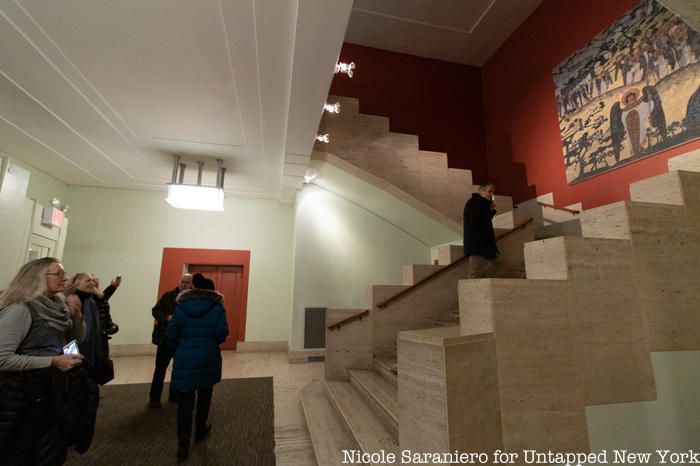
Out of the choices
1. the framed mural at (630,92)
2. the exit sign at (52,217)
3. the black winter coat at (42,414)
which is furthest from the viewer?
the exit sign at (52,217)

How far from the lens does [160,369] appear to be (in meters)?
3.43

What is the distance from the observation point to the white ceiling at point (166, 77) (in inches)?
85.7

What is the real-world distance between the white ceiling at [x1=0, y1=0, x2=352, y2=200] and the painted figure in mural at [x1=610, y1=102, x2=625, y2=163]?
3390 millimetres

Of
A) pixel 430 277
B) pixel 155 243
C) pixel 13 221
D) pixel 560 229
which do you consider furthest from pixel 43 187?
pixel 560 229

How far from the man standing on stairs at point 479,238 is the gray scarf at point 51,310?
328 cm

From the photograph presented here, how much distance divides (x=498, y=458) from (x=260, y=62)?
10.3ft

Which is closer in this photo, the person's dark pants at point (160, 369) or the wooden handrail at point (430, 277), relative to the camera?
the person's dark pants at point (160, 369)

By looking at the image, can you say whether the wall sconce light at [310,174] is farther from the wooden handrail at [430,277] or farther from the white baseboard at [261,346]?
the white baseboard at [261,346]

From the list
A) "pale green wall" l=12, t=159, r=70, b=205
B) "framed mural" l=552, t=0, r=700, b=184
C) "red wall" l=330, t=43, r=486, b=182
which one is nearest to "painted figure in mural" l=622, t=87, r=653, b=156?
"framed mural" l=552, t=0, r=700, b=184

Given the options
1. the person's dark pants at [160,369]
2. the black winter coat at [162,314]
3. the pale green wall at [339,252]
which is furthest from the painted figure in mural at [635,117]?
the person's dark pants at [160,369]

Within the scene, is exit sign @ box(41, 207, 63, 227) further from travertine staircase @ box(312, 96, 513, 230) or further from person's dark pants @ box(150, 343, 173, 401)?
travertine staircase @ box(312, 96, 513, 230)

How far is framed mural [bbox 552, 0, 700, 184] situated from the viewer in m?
2.97

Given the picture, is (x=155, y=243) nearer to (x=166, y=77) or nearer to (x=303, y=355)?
(x=303, y=355)

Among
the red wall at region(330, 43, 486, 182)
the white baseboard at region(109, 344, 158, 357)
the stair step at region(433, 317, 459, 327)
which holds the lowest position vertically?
the white baseboard at region(109, 344, 158, 357)
